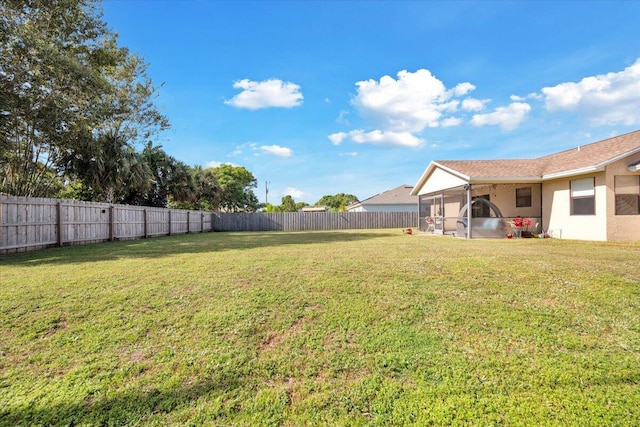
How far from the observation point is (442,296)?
163 inches

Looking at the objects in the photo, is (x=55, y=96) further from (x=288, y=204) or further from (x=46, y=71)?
(x=288, y=204)

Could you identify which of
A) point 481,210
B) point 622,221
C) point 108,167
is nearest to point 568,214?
point 622,221

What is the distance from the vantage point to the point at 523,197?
14.3 m

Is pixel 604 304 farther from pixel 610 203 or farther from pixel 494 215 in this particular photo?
pixel 494 215

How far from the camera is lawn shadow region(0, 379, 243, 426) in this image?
196cm

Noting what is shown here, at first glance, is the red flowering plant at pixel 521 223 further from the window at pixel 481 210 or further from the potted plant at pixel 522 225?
the window at pixel 481 210

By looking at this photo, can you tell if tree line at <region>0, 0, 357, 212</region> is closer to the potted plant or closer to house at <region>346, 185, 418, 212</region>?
the potted plant

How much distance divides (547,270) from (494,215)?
10.1 m

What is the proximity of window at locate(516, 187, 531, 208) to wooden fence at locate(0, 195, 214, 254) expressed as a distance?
1846 centimetres

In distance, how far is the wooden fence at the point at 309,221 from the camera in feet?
82.8

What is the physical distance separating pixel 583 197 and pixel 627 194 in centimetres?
118

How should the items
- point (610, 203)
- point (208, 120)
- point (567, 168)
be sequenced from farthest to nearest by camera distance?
point (208, 120)
point (567, 168)
point (610, 203)

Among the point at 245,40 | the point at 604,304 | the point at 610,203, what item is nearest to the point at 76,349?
the point at 604,304

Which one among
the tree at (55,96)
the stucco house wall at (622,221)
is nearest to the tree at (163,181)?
the tree at (55,96)
